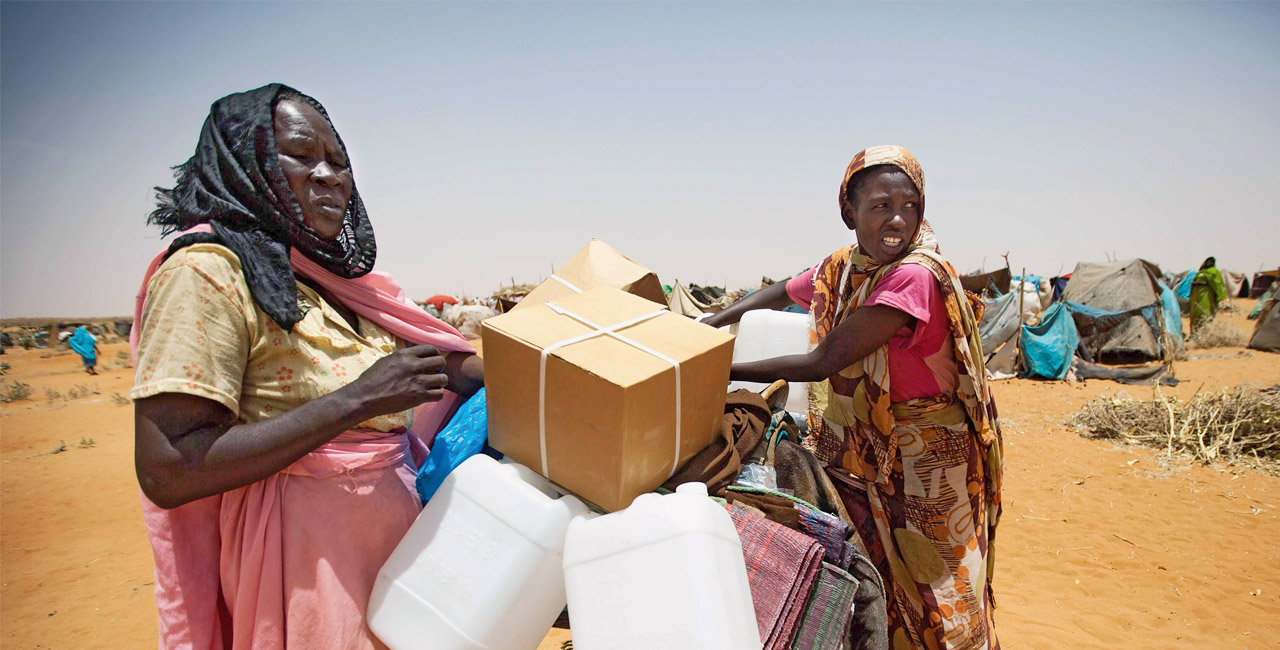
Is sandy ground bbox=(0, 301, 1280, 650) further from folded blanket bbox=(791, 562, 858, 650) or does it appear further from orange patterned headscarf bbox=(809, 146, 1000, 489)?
folded blanket bbox=(791, 562, 858, 650)

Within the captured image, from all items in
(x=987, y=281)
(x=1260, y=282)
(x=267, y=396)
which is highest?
(x=267, y=396)

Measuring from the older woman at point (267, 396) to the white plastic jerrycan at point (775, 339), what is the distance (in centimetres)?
146

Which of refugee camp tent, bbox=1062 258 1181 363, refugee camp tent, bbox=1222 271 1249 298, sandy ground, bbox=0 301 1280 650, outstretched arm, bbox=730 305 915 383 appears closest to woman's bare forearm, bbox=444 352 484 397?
outstretched arm, bbox=730 305 915 383

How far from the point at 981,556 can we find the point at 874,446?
496mm

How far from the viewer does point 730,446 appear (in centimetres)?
156

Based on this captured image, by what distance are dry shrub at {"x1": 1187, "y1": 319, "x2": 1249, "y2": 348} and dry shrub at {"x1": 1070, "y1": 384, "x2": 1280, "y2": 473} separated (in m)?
9.23

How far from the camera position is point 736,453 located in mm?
1569

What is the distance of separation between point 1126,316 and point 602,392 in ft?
46.8

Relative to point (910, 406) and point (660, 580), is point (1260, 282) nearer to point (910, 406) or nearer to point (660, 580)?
point (910, 406)

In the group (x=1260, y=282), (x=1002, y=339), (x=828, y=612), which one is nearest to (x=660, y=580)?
(x=828, y=612)

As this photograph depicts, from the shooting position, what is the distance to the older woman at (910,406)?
1764mm

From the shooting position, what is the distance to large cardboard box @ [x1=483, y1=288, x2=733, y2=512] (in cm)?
126

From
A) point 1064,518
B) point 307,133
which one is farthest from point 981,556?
point 1064,518

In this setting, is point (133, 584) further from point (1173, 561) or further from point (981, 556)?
point (1173, 561)
